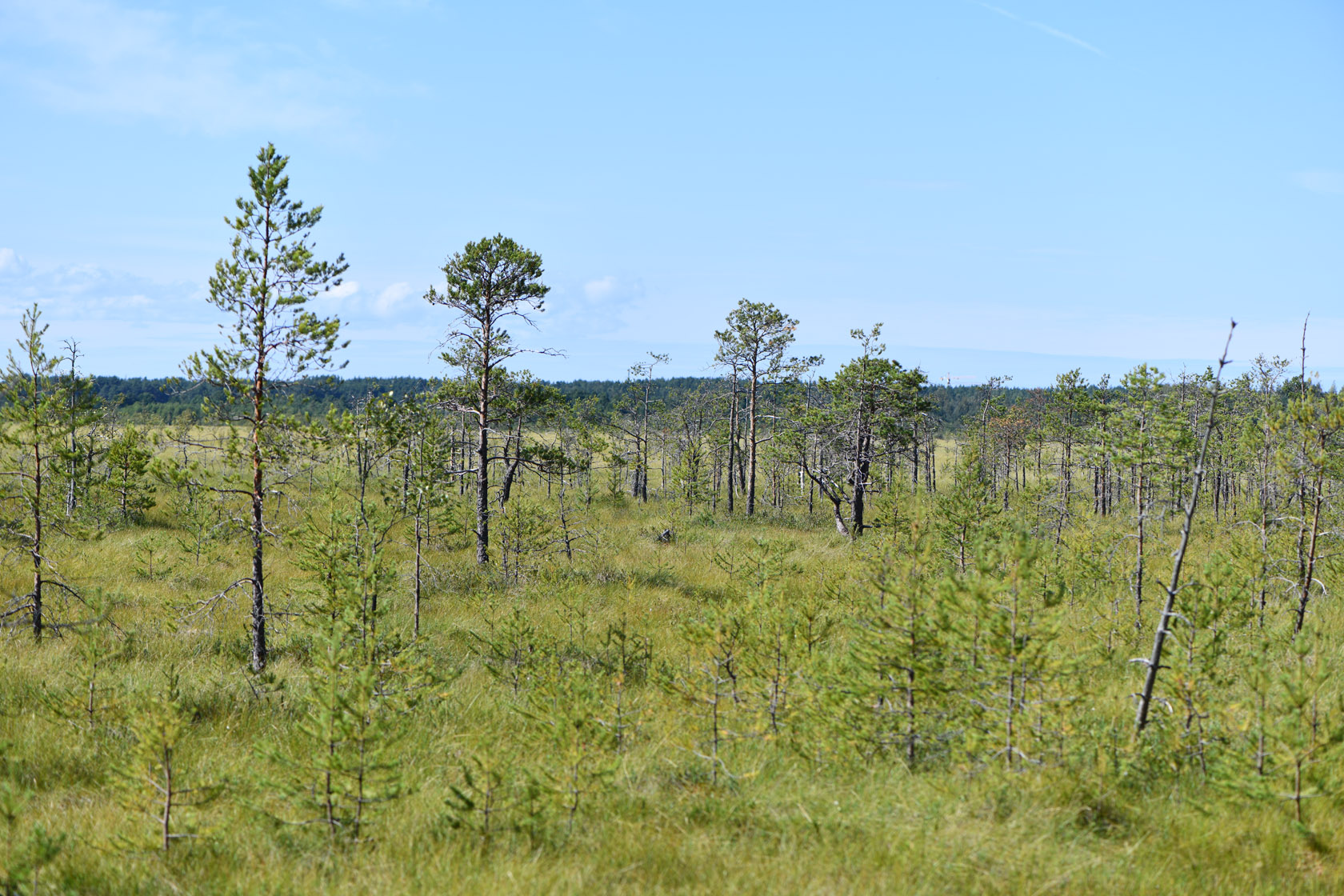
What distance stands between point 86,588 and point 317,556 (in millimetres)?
9010

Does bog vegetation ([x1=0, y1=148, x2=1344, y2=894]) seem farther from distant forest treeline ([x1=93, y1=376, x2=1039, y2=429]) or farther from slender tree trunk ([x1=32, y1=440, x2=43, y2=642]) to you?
distant forest treeline ([x1=93, y1=376, x2=1039, y2=429])

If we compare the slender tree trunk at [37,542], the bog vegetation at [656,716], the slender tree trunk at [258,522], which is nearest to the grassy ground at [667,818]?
the bog vegetation at [656,716]

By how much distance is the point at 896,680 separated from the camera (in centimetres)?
620

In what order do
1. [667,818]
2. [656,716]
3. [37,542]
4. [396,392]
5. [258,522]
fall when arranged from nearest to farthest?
[667,818] → [656,716] → [258,522] → [37,542] → [396,392]

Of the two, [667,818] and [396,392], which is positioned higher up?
[396,392]

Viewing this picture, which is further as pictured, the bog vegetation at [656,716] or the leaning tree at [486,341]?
the leaning tree at [486,341]

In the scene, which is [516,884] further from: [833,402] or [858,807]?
[833,402]

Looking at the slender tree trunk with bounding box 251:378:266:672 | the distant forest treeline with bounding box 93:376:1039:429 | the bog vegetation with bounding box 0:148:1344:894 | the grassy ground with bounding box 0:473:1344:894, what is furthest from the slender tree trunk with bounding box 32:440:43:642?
the distant forest treeline with bounding box 93:376:1039:429

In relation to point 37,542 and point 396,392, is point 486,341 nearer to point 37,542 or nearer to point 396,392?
point 37,542

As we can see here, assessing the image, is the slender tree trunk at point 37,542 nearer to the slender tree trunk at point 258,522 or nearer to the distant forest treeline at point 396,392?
the slender tree trunk at point 258,522

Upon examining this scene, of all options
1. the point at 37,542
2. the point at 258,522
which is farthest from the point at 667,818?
the point at 37,542

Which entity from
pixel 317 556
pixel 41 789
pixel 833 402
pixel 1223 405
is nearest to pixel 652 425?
pixel 833 402

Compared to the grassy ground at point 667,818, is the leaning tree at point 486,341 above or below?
above

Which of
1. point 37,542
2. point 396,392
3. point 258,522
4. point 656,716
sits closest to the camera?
point 656,716
